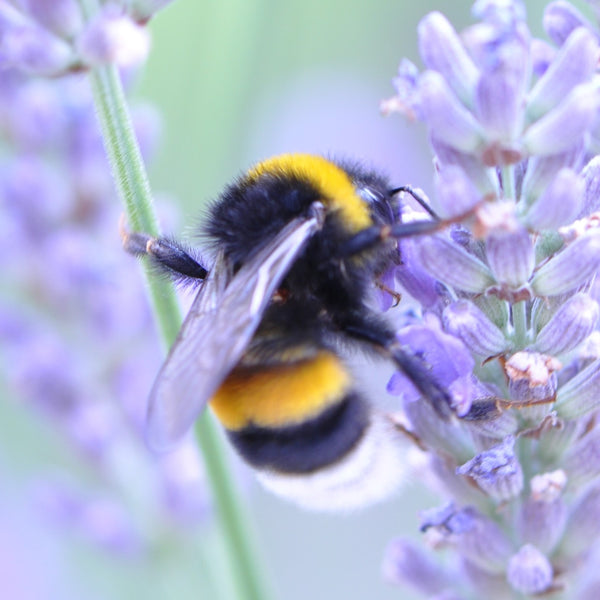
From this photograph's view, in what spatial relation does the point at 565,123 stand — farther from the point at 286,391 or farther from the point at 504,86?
the point at 286,391

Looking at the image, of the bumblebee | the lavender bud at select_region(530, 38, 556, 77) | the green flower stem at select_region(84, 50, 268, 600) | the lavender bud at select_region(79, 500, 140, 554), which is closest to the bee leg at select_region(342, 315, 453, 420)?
the bumblebee

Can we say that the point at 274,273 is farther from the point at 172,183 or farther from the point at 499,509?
the point at 172,183

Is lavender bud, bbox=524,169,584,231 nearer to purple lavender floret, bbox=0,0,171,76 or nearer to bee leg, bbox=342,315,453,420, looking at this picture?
bee leg, bbox=342,315,453,420

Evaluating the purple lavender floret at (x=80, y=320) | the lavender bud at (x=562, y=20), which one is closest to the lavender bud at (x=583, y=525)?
the lavender bud at (x=562, y=20)

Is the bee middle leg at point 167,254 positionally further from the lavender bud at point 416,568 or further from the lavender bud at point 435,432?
the lavender bud at point 416,568

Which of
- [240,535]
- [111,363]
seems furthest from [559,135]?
[111,363]

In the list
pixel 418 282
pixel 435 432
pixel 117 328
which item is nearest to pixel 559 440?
pixel 435 432
